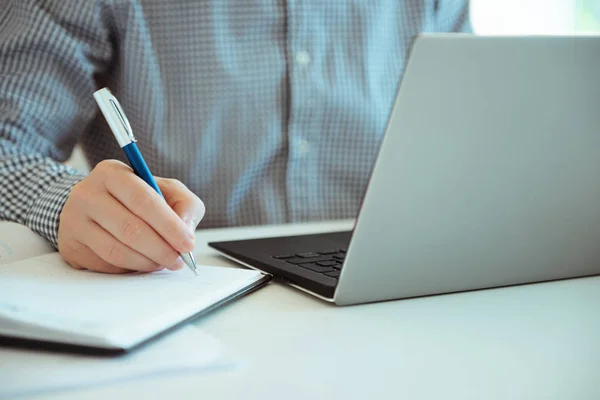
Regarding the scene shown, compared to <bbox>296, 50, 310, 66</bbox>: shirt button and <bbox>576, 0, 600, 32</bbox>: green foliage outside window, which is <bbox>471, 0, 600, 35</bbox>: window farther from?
<bbox>296, 50, 310, 66</bbox>: shirt button

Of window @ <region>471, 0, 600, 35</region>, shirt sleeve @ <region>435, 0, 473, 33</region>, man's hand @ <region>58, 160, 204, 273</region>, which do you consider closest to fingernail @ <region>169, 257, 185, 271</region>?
man's hand @ <region>58, 160, 204, 273</region>

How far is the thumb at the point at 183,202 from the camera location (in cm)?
60

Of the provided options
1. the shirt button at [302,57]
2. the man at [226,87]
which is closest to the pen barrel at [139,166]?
the man at [226,87]

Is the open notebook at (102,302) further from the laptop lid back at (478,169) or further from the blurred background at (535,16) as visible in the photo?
the blurred background at (535,16)

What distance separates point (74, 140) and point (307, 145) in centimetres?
39

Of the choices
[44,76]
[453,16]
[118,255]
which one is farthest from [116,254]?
[453,16]

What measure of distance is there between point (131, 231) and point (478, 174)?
29 cm

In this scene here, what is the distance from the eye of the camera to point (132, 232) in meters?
0.54

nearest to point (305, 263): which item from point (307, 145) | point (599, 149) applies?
point (599, 149)

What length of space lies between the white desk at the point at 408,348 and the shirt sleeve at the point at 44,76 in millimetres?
491

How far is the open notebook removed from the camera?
0.40m

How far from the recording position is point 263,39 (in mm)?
1067

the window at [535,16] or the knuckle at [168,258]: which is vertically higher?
the knuckle at [168,258]

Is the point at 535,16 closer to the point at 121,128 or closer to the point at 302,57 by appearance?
the point at 302,57
